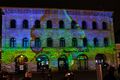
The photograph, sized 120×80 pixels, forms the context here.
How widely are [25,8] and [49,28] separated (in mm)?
4548

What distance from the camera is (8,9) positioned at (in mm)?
35750

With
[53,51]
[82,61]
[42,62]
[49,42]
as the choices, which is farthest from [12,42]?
[82,61]

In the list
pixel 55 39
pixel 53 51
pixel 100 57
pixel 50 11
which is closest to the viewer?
pixel 53 51

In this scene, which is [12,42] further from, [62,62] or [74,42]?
[74,42]

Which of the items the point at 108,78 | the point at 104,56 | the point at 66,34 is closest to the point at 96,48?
the point at 104,56

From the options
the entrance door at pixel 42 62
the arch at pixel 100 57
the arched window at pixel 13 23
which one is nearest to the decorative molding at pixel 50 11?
the arched window at pixel 13 23

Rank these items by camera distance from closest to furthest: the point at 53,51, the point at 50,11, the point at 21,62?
the point at 21,62 → the point at 53,51 → the point at 50,11

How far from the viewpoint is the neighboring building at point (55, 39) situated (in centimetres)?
3534

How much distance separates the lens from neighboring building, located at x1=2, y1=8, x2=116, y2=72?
116ft

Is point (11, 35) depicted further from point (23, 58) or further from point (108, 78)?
point (108, 78)

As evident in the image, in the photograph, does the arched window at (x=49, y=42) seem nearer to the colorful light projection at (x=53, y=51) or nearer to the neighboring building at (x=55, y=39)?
the neighboring building at (x=55, y=39)

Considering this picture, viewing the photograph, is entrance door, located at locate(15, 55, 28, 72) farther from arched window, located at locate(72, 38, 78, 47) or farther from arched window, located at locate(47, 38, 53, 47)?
arched window, located at locate(72, 38, 78, 47)

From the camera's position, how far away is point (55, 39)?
1444 inches

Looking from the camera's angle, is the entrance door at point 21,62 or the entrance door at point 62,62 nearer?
the entrance door at point 21,62
